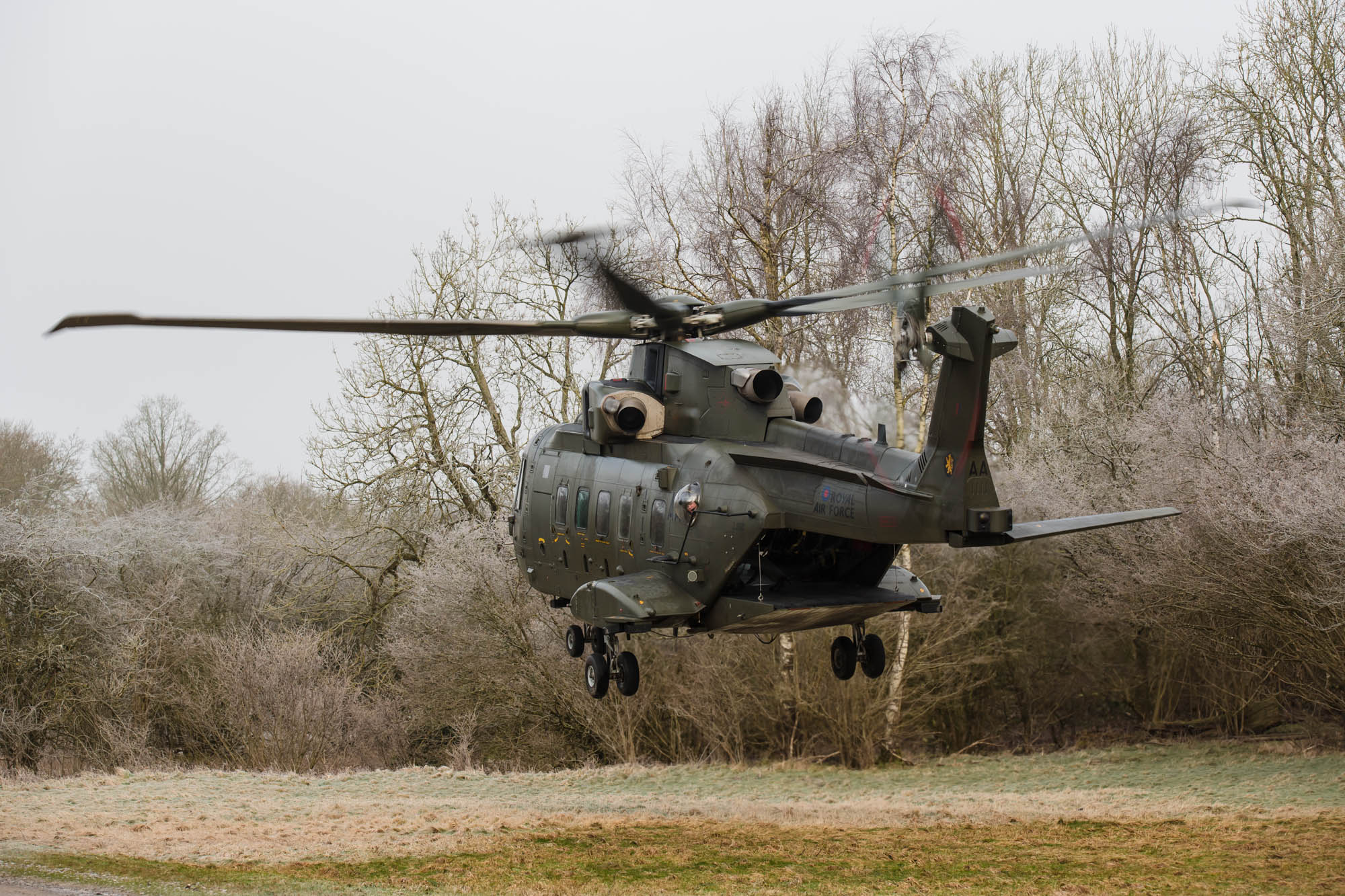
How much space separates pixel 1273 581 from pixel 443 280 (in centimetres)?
2038

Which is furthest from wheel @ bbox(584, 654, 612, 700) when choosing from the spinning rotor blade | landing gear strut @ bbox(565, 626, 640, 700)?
the spinning rotor blade

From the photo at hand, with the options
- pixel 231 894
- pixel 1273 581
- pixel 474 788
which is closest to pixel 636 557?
pixel 231 894

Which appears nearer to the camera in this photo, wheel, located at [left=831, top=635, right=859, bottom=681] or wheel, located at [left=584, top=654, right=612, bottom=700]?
wheel, located at [left=584, top=654, right=612, bottom=700]

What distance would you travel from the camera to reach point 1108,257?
98.6 ft

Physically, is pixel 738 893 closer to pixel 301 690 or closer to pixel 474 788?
pixel 474 788

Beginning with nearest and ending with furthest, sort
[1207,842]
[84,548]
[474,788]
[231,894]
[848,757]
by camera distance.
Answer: [231,894], [1207,842], [474,788], [848,757], [84,548]

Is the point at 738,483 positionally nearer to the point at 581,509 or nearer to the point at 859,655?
the point at 581,509

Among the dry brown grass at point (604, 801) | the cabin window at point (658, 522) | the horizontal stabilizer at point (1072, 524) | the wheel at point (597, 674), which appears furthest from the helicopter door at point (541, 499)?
the horizontal stabilizer at point (1072, 524)

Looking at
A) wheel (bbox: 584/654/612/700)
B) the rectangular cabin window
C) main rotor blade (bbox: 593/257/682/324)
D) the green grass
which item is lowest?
the green grass

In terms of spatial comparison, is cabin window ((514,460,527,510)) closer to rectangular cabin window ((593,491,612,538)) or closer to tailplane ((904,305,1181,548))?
rectangular cabin window ((593,491,612,538))

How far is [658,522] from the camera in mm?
13750

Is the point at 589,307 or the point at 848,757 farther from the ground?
the point at 589,307

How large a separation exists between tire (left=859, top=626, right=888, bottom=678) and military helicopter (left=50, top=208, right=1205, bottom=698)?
0.02 m

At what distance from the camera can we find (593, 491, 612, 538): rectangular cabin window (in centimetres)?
1447
